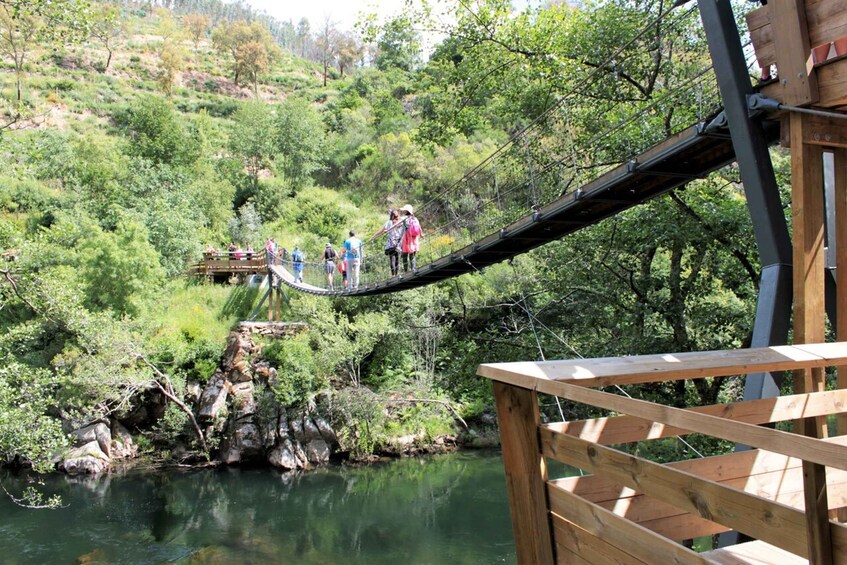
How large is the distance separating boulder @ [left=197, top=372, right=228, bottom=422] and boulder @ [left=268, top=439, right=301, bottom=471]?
140 cm

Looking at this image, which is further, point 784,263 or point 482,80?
point 482,80

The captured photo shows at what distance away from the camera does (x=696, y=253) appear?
6.21 meters

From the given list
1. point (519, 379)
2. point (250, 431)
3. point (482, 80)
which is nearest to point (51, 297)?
point (482, 80)

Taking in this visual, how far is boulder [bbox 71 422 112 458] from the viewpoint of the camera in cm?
1158

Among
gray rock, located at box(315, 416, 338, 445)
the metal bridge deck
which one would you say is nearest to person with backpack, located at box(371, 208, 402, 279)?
the metal bridge deck

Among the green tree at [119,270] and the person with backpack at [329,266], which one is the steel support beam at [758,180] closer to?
the person with backpack at [329,266]

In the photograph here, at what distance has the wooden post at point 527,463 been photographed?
1401mm

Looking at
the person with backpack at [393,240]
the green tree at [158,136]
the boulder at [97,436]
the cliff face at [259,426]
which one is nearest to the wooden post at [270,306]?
the cliff face at [259,426]

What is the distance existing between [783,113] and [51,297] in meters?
5.84

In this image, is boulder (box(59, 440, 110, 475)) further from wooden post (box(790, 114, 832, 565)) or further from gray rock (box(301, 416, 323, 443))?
wooden post (box(790, 114, 832, 565))

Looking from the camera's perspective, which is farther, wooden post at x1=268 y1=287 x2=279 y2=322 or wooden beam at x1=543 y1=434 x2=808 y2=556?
wooden post at x1=268 y1=287 x2=279 y2=322

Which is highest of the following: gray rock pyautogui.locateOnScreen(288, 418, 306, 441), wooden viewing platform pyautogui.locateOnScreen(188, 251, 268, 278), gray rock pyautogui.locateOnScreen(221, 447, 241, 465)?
wooden viewing platform pyautogui.locateOnScreen(188, 251, 268, 278)

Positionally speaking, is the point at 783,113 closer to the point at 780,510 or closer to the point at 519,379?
the point at 519,379

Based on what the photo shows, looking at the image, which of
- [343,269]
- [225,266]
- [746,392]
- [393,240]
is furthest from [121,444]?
[746,392]
